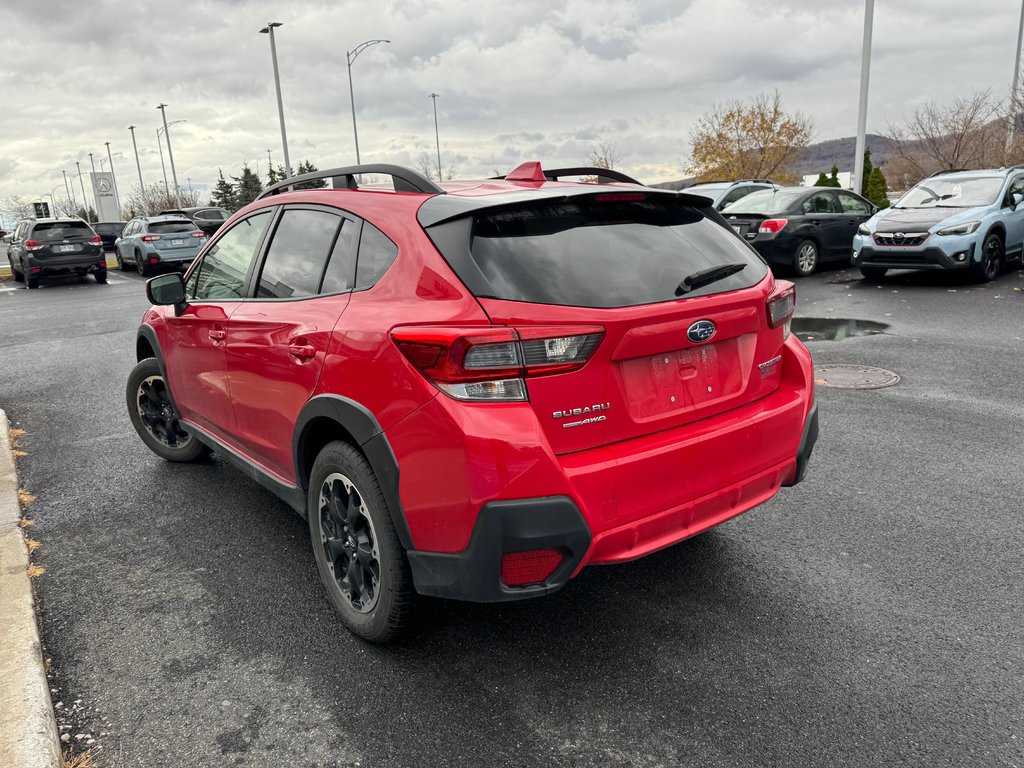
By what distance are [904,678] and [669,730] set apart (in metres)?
0.89

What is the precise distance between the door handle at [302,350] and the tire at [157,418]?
2.23 meters

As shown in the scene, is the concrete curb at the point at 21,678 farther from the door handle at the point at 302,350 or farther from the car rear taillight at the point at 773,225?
the car rear taillight at the point at 773,225

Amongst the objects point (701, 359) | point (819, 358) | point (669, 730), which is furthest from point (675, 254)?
point (819, 358)

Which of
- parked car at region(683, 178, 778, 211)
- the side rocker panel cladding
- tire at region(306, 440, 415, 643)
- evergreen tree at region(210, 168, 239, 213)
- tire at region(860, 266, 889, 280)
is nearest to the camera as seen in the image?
the side rocker panel cladding

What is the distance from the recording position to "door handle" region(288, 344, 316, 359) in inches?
125

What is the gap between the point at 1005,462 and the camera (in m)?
4.84

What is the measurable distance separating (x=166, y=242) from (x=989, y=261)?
1919 cm

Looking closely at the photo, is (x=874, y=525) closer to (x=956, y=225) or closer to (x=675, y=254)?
(x=675, y=254)

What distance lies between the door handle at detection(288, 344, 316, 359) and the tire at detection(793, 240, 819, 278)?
1224cm

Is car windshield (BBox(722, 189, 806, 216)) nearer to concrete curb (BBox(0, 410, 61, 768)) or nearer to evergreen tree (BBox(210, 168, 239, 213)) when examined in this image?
concrete curb (BBox(0, 410, 61, 768))

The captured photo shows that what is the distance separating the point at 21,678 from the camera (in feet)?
9.36

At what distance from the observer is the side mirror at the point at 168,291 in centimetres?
439

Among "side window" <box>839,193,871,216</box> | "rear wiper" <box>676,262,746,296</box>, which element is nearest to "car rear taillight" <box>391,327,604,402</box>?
"rear wiper" <box>676,262,746,296</box>

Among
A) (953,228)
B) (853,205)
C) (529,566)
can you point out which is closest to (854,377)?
(529,566)
